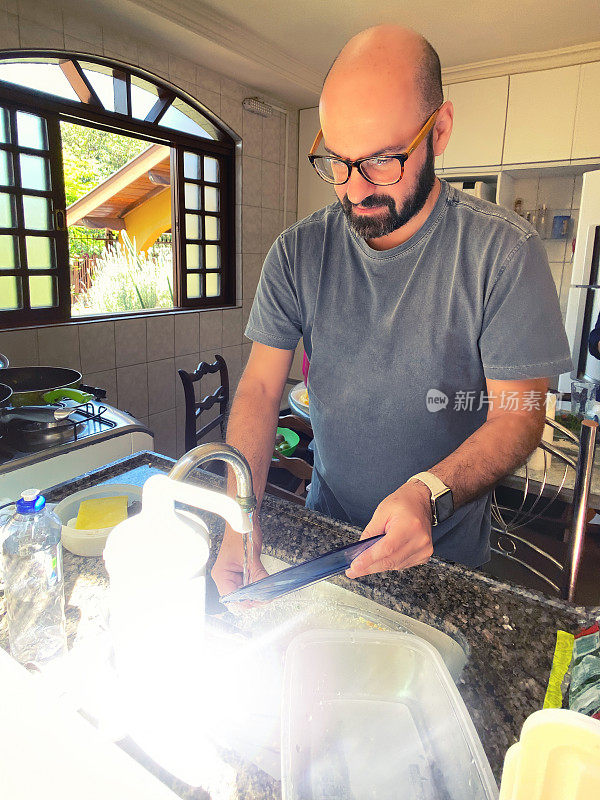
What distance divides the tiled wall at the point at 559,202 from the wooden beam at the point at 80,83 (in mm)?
2937

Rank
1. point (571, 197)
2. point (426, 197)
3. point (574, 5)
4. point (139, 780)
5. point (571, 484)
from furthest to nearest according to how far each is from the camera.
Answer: point (571, 197) → point (574, 5) → point (571, 484) → point (426, 197) → point (139, 780)

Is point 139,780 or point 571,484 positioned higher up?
point 139,780

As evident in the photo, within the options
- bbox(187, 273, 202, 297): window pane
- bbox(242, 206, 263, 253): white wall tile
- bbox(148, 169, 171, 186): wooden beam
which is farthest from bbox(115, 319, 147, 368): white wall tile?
bbox(148, 169, 171, 186): wooden beam

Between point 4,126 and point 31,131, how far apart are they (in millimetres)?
140

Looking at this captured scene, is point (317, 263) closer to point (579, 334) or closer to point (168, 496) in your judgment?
point (168, 496)

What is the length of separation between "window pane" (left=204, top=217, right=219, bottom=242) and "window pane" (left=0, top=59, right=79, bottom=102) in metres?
1.23

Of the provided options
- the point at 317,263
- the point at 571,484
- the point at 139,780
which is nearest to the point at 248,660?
the point at 139,780

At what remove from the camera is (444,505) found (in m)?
0.89

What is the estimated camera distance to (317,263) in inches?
49.0

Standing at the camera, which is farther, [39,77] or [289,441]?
[39,77]

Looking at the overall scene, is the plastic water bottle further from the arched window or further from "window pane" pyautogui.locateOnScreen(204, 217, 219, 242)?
"window pane" pyautogui.locateOnScreen(204, 217, 219, 242)

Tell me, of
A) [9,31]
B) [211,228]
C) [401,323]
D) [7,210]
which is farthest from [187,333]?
[401,323]

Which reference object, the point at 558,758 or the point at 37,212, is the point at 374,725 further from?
the point at 37,212

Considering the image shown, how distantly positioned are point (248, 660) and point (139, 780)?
0.24 m
